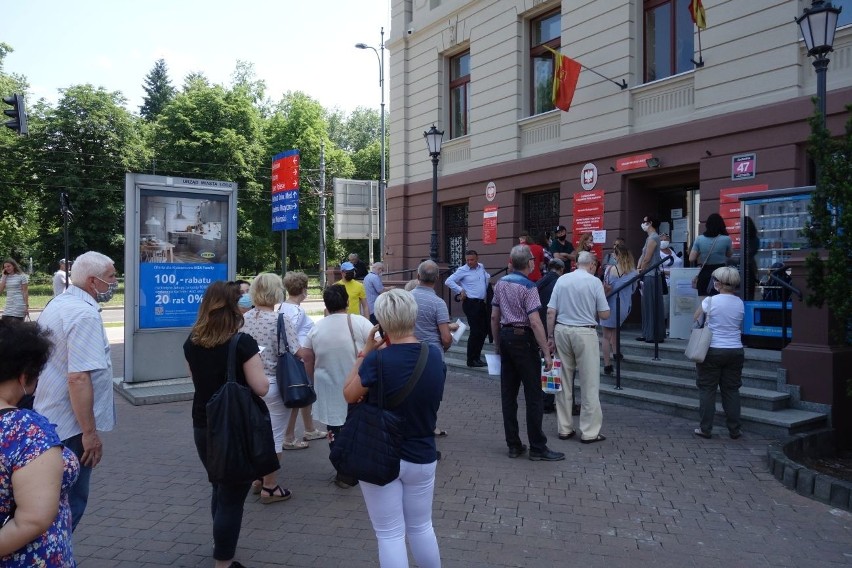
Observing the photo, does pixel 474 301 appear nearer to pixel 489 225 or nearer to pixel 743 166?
pixel 743 166

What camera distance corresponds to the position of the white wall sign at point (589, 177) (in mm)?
13484

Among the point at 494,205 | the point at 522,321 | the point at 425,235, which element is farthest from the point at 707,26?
the point at 425,235

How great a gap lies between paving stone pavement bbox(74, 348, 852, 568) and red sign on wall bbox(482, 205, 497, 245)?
9.48 metres

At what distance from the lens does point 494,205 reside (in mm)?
16266

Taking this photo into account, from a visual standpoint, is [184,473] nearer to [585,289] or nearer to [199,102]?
[585,289]

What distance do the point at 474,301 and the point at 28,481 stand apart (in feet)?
31.3

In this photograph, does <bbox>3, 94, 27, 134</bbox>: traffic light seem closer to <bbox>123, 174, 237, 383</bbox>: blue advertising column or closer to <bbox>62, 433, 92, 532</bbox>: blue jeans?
<bbox>123, 174, 237, 383</bbox>: blue advertising column

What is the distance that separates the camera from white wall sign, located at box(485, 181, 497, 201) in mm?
16234

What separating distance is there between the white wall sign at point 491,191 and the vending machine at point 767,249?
760 cm

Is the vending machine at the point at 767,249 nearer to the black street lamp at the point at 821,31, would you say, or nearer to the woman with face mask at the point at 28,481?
the black street lamp at the point at 821,31

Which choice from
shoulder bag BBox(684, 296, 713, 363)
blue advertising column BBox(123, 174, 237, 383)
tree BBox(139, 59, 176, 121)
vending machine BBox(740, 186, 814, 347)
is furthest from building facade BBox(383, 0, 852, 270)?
tree BBox(139, 59, 176, 121)

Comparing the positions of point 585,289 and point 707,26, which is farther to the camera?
point 707,26

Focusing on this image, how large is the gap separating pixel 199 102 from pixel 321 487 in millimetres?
40594

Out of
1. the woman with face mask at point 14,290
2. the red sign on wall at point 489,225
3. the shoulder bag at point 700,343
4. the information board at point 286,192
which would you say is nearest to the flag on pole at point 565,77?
the red sign on wall at point 489,225
